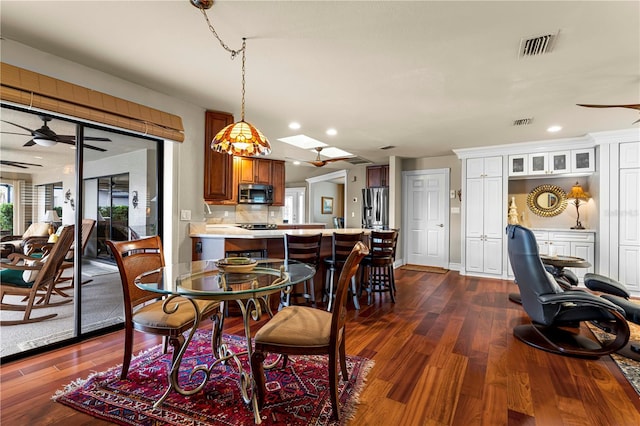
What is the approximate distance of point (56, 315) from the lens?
3.11 meters

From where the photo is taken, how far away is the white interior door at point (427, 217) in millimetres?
6629

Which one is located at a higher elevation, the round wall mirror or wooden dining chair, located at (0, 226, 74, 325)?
the round wall mirror

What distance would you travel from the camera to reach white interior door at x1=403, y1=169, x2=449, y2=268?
21.7 feet

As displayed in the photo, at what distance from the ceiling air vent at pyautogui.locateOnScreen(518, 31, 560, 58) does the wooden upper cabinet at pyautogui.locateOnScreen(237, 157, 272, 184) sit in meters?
4.84

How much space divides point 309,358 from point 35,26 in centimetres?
306

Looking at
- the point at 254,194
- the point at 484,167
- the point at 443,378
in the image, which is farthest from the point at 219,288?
the point at 484,167

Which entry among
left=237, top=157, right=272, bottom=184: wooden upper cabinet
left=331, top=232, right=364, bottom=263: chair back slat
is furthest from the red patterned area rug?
left=237, top=157, right=272, bottom=184: wooden upper cabinet

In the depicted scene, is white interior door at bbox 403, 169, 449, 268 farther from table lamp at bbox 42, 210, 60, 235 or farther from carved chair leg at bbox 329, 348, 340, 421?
table lamp at bbox 42, 210, 60, 235

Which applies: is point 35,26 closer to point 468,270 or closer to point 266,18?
point 266,18

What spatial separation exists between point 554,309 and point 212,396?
277cm

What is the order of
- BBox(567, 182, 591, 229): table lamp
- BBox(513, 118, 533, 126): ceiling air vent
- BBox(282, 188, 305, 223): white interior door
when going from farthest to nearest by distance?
1. BBox(282, 188, 305, 223): white interior door
2. BBox(567, 182, 591, 229): table lamp
3. BBox(513, 118, 533, 126): ceiling air vent

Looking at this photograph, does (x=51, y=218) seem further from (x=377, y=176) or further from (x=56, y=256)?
(x=377, y=176)

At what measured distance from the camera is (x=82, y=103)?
8.41ft

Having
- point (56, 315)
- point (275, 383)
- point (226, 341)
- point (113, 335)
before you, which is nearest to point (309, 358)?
point (275, 383)
